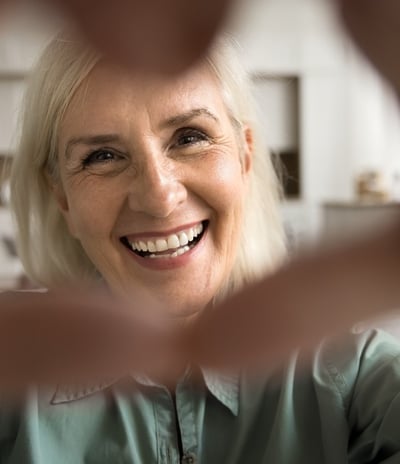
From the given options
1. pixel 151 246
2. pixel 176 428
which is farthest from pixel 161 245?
pixel 176 428

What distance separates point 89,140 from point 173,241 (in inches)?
3.1

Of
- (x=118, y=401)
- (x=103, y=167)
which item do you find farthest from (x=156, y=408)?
(x=103, y=167)

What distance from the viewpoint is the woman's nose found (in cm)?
30

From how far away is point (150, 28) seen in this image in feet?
0.20

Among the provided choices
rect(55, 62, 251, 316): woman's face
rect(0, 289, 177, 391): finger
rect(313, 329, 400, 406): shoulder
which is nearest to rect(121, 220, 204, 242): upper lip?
rect(55, 62, 251, 316): woman's face

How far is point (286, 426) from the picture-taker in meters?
0.35

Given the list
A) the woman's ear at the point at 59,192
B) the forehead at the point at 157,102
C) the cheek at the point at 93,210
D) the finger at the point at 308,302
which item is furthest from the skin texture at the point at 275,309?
the woman's ear at the point at 59,192

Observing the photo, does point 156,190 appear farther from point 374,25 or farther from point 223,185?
point 374,25

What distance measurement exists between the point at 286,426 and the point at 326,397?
0.09 ft

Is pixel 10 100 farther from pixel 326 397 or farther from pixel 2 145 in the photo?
pixel 326 397

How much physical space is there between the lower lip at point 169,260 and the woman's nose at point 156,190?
0.02 meters

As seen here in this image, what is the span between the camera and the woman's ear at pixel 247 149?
50 cm

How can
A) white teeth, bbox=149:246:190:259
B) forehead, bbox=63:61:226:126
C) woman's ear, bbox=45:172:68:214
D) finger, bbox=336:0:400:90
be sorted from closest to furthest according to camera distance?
finger, bbox=336:0:400:90, forehead, bbox=63:61:226:126, white teeth, bbox=149:246:190:259, woman's ear, bbox=45:172:68:214

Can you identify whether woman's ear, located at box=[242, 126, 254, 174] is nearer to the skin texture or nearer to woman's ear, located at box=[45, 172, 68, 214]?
woman's ear, located at box=[45, 172, 68, 214]
